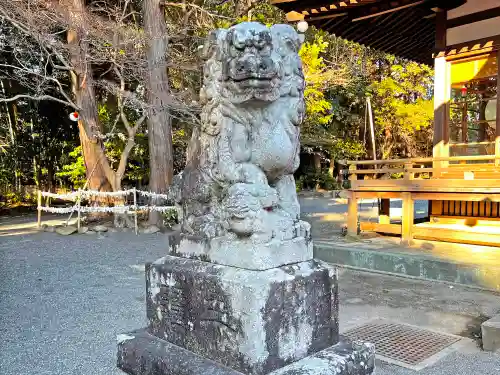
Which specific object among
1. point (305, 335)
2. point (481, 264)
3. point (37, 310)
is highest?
point (305, 335)

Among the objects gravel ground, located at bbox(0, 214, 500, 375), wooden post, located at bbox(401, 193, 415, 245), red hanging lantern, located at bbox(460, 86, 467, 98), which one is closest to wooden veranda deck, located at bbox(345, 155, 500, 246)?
wooden post, located at bbox(401, 193, 415, 245)

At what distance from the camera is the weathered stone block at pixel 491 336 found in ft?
12.5

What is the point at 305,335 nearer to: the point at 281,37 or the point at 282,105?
the point at 282,105

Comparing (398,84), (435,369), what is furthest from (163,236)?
(398,84)

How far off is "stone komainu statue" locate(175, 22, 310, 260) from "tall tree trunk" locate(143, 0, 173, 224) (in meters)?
8.84

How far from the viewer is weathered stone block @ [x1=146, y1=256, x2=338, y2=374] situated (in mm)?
1682

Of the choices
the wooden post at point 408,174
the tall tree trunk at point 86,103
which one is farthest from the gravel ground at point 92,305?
the tall tree trunk at point 86,103

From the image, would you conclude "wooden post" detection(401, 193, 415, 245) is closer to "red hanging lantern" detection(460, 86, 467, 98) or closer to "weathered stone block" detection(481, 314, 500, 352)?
"red hanging lantern" detection(460, 86, 467, 98)

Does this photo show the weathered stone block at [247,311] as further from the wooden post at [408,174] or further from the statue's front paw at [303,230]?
the wooden post at [408,174]

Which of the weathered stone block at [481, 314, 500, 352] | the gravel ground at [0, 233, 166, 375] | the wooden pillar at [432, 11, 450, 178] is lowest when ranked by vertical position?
the gravel ground at [0, 233, 166, 375]

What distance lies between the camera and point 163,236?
1045 cm

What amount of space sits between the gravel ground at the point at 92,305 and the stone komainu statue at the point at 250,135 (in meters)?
2.25

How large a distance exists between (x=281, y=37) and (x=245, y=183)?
68cm

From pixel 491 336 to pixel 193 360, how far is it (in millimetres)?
3116
